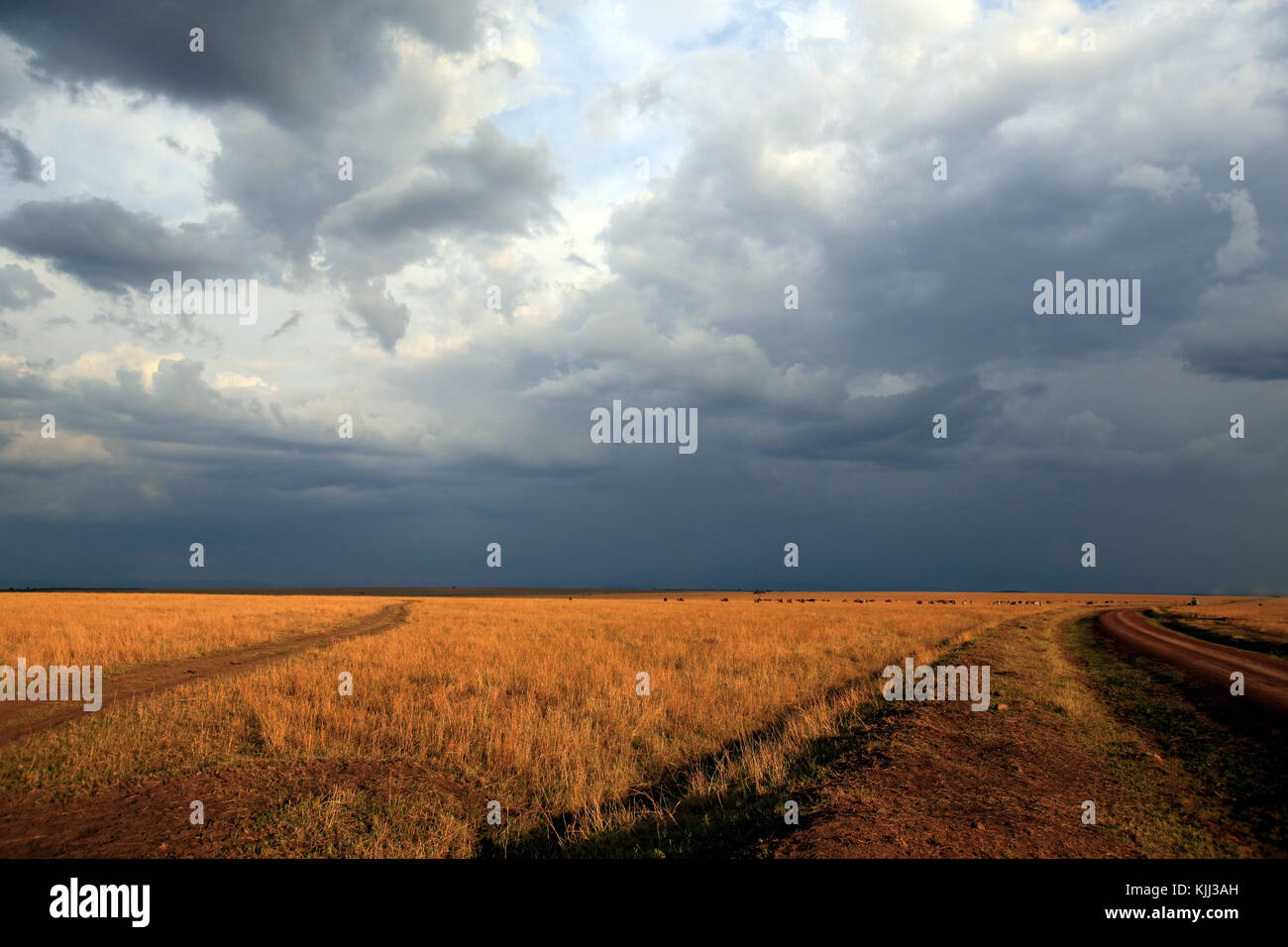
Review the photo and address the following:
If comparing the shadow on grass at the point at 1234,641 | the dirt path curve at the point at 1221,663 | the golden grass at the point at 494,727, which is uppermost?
the golden grass at the point at 494,727

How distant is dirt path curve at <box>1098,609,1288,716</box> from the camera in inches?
544

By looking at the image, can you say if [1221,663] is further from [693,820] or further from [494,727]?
[494,727]

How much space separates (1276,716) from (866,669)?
353 inches

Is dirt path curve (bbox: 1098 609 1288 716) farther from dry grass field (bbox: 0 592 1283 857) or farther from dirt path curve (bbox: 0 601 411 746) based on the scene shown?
dirt path curve (bbox: 0 601 411 746)

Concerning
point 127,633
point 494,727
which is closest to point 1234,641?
point 494,727

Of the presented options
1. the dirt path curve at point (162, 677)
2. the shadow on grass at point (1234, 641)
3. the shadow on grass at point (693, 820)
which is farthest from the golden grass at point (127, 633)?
the shadow on grass at point (1234, 641)

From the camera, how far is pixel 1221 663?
63.9ft

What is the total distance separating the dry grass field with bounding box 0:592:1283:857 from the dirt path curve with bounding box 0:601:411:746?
653 millimetres

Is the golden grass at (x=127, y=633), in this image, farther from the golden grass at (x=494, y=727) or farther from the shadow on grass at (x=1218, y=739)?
the shadow on grass at (x=1218, y=739)

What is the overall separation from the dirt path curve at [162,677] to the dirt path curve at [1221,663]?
906 inches

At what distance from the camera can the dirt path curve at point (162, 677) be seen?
1177cm

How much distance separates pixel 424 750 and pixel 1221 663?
23.3 metres
